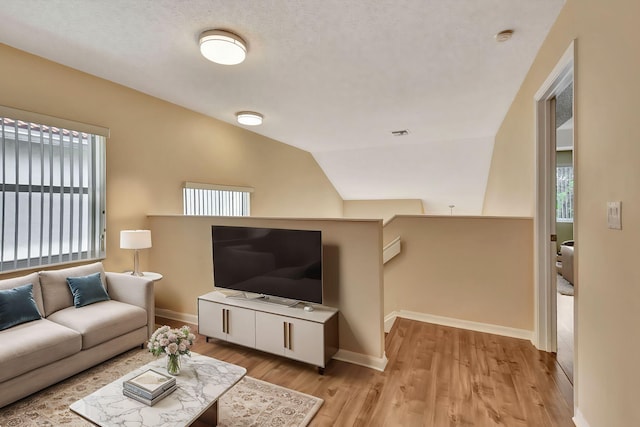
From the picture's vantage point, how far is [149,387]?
5.33 feet

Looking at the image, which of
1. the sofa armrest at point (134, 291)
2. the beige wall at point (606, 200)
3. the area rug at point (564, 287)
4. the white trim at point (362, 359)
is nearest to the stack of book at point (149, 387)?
the sofa armrest at point (134, 291)

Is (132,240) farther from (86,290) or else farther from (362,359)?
(362,359)

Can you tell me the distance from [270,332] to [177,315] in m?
1.65

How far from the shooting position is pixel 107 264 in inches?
136

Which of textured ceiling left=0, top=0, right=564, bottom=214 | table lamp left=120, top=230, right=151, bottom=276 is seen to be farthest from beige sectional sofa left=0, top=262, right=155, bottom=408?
textured ceiling left=0, top=0, right=564, bottom=214

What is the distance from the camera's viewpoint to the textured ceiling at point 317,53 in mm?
2145

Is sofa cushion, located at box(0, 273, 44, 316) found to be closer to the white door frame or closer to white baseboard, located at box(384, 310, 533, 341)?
white baseboard, located at box(384, 310, 533, 341)

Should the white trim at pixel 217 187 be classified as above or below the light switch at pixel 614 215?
above

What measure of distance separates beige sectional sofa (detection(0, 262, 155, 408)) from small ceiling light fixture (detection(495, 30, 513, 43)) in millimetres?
3751

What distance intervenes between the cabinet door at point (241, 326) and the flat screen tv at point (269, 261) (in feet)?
0.72

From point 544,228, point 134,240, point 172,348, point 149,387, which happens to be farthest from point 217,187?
point 544,228

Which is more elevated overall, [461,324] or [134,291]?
[134,291]

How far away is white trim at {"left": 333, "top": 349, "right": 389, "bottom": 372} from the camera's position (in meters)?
2.55

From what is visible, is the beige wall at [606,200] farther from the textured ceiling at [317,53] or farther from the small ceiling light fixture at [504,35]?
the textured ceiling at [317,53]
